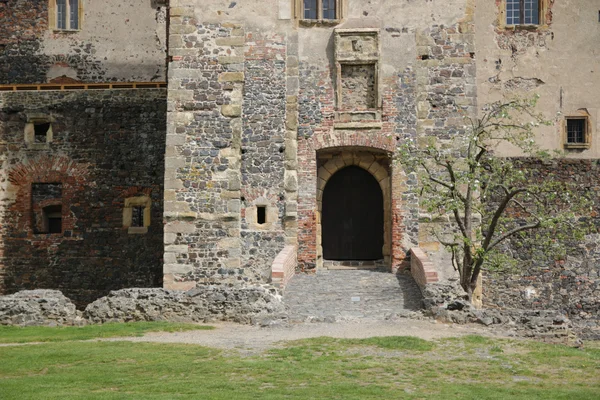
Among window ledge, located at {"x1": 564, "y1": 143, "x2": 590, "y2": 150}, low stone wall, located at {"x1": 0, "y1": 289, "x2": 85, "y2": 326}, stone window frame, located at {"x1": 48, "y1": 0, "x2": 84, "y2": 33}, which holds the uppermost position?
stone window frame, located at {"x1": 48, "y1": 0, "x2": 84, "y2": 33}

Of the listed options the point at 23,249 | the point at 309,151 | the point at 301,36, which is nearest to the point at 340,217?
the point at 309,151

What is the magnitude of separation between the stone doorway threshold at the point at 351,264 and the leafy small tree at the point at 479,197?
5.60ft

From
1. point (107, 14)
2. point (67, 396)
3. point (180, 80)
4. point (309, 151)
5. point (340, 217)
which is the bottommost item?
point (67, 396)

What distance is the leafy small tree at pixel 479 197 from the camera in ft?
64.3

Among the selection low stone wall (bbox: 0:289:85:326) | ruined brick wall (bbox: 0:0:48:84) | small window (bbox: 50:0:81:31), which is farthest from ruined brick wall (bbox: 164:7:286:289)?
ruined brick wall (bbox: 0:0:48:84)

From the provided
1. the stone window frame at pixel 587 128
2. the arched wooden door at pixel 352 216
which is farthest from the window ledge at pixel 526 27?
the arched wooden door at pixel 352 216

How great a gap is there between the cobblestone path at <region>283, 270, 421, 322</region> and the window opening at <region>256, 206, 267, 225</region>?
4.94 feet

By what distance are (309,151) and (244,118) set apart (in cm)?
168

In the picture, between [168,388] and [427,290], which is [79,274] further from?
[168,388]

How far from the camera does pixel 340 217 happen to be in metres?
23.6

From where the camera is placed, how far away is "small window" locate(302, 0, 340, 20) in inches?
913

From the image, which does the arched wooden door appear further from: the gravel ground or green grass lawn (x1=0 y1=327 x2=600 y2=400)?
green grass lawn (x1=0 y1=327 x2=600 y2=400)

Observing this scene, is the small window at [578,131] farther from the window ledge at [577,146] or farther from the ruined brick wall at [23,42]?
the ruined brick wall at [23,42]

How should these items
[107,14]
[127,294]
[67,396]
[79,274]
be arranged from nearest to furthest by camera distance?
[67,396] → [127,294] → [79,274] → [107,14]
